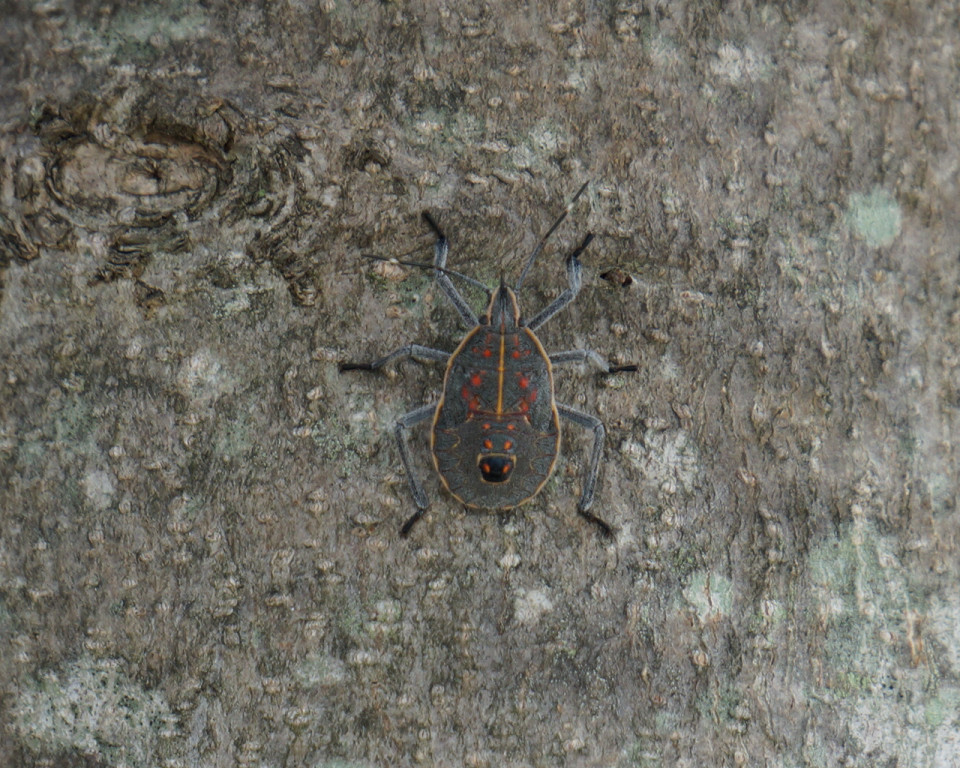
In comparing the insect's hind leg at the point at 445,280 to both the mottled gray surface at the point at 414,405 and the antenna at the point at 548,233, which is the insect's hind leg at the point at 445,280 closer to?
the mottled gray surface at the point at 414,405

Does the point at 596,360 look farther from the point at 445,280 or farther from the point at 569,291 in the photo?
the point at 445,280

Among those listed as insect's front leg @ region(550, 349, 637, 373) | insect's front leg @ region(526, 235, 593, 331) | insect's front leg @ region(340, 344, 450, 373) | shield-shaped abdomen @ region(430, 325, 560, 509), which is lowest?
shield-shaped abdomen @ region(430, 325, 560, 509)

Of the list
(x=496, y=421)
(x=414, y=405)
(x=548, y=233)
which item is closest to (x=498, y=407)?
(x=496, y=421)

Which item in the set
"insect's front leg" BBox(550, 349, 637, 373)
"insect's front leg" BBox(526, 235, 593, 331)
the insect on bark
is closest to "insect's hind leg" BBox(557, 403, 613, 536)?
the insect on bark

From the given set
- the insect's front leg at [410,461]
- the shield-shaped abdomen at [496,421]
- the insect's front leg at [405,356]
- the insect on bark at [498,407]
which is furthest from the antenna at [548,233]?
the insect's front leg at [410,461]

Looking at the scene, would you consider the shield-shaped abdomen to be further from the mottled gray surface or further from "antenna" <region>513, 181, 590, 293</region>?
"antenna" <region>513, 181, 590, 293</region>

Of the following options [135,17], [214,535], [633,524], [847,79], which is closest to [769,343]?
[633,524]
